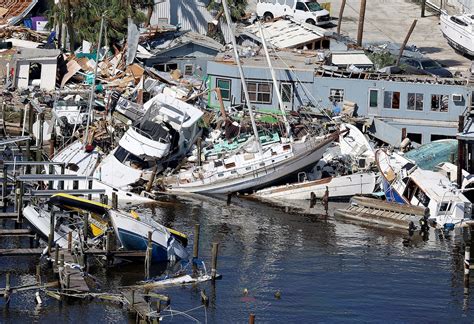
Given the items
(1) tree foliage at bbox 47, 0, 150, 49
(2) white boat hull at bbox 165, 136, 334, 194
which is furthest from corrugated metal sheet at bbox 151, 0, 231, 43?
(2) white boat hull at bbox 165, 136, 334, 194

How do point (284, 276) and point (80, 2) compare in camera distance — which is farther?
point (80, 2)

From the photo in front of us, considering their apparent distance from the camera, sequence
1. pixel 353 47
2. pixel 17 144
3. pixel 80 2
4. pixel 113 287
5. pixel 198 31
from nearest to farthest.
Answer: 1. pixel 113 287
2. pixel 17 144
3. pixel 353 47
4. pixel 80 2
5. pixel 198 31

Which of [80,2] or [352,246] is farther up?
[80,2]

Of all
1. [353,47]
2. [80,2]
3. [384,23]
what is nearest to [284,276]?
[353,47]

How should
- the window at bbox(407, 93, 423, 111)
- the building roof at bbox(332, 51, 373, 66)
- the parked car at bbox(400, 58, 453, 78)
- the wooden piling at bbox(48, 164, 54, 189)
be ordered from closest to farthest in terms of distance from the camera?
the wooden piling at bbox(48, 164, 54, 189) → the window at bbox(407, 93, 423, 111) → the parked car at bbox(400, 58, 453, 78) → the building roof at bbox(332, 51, 373, 66)

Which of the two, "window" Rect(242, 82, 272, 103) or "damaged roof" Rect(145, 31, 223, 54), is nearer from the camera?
"window" Rect(242, 82, 272, 103)

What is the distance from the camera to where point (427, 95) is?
7781 cm

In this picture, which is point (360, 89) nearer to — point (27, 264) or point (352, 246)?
point (352, 246)

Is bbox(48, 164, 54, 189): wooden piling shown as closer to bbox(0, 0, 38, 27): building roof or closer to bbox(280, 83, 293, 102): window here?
bbox(280, 83, 293, 102): window

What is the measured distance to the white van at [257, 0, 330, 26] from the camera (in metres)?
99.6

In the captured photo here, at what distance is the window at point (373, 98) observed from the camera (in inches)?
3108

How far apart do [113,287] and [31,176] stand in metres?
9.27

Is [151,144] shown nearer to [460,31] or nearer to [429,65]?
[429,65]

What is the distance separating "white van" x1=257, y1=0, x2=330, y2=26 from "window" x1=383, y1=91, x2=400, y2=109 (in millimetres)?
21299
